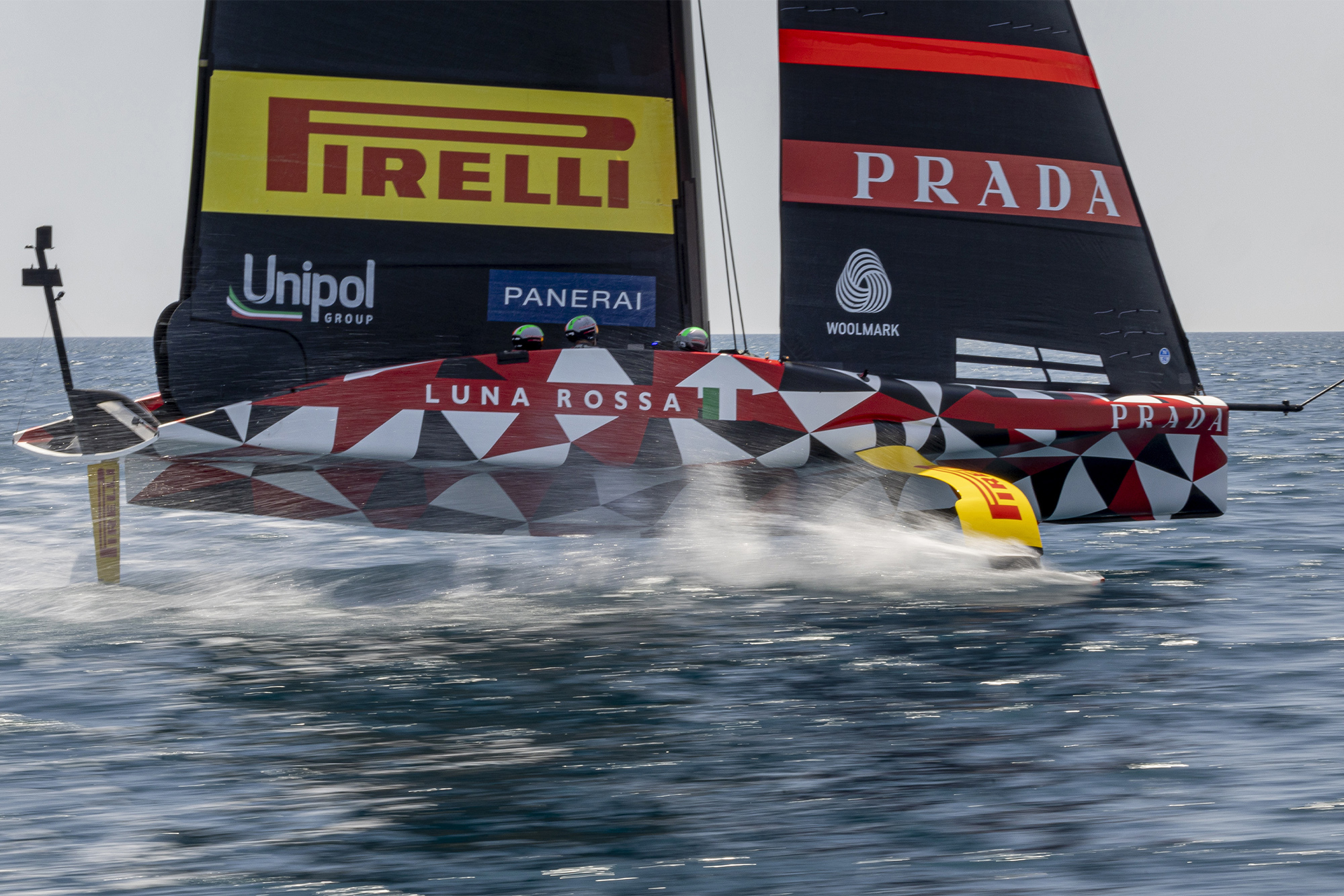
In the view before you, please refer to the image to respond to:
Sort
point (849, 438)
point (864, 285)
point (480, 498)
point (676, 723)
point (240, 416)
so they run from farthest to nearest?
point (864, 285)
point (849, 438)
point (480, 498)
point (240, 416)
point (676, 723)

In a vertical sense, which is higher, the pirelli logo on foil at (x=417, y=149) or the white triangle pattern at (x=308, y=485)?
the pirelli logo on foil at (x=417, y=149)

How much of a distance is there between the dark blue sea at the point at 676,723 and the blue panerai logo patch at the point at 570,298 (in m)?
1.42

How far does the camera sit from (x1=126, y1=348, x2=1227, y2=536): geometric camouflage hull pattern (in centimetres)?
632

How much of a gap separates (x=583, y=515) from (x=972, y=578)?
2.11 m

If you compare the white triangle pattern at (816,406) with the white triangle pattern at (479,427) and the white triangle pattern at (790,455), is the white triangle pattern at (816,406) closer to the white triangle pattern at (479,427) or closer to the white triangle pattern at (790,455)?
the white triangle pattern at (790,455)

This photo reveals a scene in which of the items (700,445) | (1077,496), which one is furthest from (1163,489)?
(700,445)

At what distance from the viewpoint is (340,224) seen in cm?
708

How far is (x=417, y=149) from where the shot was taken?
709cm

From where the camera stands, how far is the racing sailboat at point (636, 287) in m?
6.39

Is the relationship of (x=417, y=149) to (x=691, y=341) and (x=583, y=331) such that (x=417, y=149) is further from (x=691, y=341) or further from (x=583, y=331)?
(x=691, y=341)

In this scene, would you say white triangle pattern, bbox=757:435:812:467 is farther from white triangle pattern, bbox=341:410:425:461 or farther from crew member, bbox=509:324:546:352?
white triangle pattern, bbox=341:410:425:461

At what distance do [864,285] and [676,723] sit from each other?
398cm

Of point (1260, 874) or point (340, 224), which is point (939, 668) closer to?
point (1260, 874)

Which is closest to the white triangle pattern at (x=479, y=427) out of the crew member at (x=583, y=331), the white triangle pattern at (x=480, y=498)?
the white triangle pattern at (x=480, y=498)
